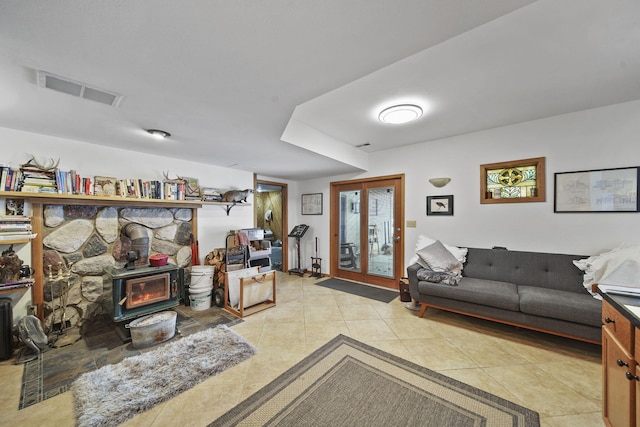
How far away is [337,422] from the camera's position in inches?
58.0

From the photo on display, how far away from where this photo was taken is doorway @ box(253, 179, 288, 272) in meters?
5.38

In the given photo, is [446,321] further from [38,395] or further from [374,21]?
[38,395]

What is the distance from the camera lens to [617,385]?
1.18 meters

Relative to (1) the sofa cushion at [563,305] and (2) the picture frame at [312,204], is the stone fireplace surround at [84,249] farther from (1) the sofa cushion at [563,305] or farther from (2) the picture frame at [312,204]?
(1) the sofa cushion at [563,305]

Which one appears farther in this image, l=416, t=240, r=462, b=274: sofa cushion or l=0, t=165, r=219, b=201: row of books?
l=416, t=240, r=462, b=274: sofa cushion

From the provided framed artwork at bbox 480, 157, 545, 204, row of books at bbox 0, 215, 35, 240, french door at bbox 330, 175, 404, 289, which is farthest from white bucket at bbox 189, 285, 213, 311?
framed artwork at bbox 480, 157, 545, 204

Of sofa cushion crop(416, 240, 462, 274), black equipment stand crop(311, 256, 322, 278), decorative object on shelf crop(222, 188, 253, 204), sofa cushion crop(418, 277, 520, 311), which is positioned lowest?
black equipment stand crop(311, 256, 322, 278)

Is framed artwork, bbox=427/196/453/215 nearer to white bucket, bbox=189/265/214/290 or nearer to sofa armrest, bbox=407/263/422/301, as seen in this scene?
sofa armrest, bbox=407/263/422/301

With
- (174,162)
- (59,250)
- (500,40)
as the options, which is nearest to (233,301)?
(59,250)

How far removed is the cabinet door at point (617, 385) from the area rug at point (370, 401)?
39cm

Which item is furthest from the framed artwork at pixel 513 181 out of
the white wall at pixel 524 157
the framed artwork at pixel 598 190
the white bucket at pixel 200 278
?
the white bucket at pixel 200 278

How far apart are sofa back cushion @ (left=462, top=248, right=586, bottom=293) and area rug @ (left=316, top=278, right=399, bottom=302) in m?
1.17

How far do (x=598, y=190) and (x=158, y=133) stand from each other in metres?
4.78

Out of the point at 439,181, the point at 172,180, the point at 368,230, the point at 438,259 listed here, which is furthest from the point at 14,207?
the point at 439,181
